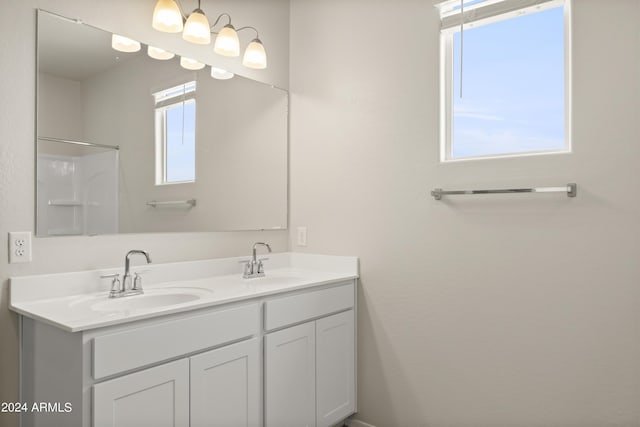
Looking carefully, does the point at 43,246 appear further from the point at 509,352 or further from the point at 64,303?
the point at 509,352

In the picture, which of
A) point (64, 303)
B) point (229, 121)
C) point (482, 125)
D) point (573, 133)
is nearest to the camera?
point (64, 303)

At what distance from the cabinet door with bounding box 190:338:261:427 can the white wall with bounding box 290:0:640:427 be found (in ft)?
2.50

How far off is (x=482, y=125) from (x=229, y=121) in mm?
1320

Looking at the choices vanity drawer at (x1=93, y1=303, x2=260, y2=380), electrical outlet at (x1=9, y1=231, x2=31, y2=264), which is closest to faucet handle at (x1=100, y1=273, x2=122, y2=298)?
electrical outlet at (x1=9, y1=231, x2=31, y2=264)

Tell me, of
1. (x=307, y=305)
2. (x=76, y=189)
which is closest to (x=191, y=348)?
(x=307, y=305)

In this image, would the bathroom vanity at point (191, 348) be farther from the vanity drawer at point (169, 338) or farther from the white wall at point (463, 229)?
the white wall at point (463, 229)

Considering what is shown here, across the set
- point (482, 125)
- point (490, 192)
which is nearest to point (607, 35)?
point (482, 125)

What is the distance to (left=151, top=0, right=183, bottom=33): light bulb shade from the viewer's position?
1979 millimetres

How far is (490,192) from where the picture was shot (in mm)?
1916

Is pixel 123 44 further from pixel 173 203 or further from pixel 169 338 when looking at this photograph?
pixel 169 338

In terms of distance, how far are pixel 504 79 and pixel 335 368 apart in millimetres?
1609

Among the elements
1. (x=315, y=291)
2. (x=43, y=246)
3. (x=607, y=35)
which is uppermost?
(x=607, y=35)

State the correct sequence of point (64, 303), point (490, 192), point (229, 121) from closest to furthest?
1. point (64, 303)
2. point (490, 192)
3. point (229, 121)

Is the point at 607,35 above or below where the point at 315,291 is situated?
above
